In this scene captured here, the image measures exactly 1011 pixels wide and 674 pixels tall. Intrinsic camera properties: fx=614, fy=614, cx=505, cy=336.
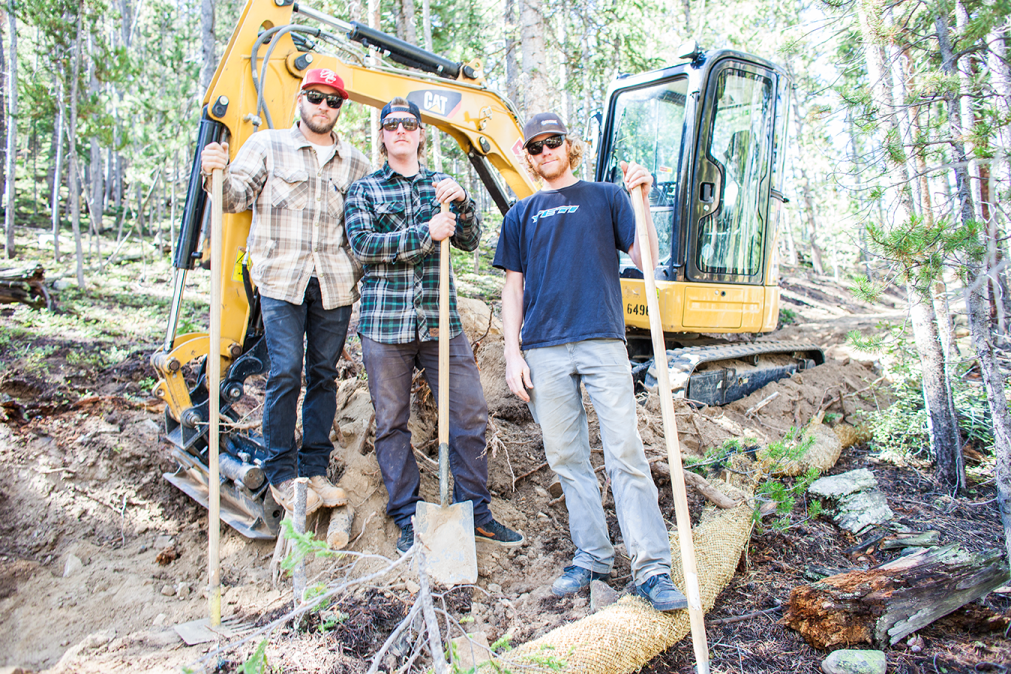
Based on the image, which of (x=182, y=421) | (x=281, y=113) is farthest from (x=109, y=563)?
(x=281, y=113)

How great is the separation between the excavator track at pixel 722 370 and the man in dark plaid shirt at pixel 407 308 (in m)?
1.99

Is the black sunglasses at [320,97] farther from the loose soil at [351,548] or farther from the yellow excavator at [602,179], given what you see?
the loose soil at [351,548]

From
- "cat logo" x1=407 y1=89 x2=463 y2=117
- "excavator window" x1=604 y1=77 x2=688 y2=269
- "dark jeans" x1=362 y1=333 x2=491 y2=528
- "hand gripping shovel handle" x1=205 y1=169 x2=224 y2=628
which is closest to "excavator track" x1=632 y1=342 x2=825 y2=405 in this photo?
"excavator window" x1=604 y1=77 x2=688 y2=269

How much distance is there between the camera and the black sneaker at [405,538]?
3080 millimetres

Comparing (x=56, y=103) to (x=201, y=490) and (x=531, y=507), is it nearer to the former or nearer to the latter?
(x=201, y=490)

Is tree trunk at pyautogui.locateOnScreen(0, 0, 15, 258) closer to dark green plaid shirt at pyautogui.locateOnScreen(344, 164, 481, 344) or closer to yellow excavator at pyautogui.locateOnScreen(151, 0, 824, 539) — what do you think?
yellow excavator at pyautogui.locateOnScreen(151, 0, 824, 539)

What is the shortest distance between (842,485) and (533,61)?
5.19 meters

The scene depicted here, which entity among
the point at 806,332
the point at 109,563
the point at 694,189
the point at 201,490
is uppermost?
the point at 694,189

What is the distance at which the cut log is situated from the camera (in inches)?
119

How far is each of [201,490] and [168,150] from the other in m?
10.3

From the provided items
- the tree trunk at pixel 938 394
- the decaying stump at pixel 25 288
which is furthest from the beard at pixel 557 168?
the decaying stump at pixel 25 288

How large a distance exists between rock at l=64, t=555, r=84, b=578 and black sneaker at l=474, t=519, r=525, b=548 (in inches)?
80.8

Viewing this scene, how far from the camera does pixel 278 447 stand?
10.3 ft

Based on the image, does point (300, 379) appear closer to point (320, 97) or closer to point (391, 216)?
point (391, 216)
